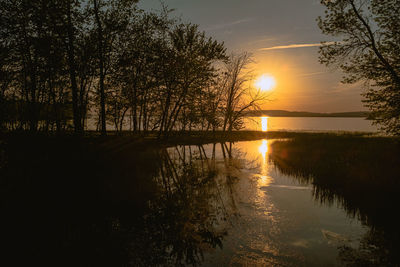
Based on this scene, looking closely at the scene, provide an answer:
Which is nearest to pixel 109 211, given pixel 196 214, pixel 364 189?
pixel 196 214

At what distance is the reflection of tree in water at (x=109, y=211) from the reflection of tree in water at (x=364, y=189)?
14.7 feet

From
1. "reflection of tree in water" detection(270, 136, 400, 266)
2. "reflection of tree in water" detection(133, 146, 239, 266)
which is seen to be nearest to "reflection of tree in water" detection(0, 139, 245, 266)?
"reflection of tree in water" detection(133, 146, 239, 266)

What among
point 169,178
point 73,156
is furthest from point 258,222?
point 73,156

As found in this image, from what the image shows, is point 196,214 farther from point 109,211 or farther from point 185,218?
point 109,211

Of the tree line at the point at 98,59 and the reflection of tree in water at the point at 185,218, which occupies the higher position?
the tree line at the point at 98,59

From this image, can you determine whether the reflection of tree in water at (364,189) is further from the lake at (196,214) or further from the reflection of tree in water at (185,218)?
the reflection of tree in water at (185,218)

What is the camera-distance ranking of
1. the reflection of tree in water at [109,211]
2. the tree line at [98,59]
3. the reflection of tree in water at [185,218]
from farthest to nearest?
the tree line at [98,59], the reflection of tree in water at [185,218], the reflection of tree in water at [109,211]

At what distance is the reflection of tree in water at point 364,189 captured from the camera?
694 cm

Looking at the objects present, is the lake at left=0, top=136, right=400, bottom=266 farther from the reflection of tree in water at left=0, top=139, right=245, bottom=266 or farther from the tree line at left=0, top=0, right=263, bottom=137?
the tree line at left=0, top=0, right=263, bottom=137

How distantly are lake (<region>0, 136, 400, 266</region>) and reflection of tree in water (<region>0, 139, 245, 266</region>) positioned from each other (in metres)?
0.04

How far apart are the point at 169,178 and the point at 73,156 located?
30.0 feet

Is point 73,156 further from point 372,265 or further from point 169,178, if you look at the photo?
point 372,265

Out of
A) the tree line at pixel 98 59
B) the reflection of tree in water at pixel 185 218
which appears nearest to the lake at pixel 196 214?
the reflection of tree in water at pixel 185 218

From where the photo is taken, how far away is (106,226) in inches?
329
